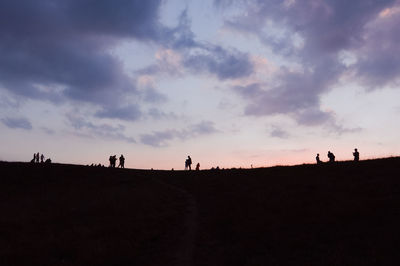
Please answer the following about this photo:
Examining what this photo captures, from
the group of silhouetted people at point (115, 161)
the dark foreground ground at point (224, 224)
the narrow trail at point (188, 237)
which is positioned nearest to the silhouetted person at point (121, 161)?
the group of silhouetted people at point (115, 161)

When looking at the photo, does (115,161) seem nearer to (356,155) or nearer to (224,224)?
(356,155)

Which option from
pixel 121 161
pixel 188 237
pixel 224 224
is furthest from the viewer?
pixel 121 161

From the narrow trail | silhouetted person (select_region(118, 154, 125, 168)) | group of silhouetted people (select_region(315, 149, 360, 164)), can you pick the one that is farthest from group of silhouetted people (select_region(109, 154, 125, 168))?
the narrow trail

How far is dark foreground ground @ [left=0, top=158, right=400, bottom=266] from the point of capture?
14.5 m

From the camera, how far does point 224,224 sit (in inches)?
806

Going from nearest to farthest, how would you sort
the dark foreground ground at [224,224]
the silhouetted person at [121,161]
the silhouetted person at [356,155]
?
the dark foreground ground at [224,224]
the silhouetted person at [356,155]
the silhouetted person at [121,161]

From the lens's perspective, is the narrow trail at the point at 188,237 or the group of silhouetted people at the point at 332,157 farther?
the group of silhouetted people at the point at 332,157

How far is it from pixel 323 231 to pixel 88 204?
20295 millimetres

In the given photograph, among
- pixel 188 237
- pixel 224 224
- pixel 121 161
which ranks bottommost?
pixel 188 237

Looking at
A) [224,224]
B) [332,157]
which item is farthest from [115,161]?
[224,224]

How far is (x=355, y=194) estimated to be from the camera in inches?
973

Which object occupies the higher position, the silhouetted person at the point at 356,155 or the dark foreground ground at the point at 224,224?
the silhouetted person at the point at 356,155

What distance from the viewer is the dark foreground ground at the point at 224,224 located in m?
14.5

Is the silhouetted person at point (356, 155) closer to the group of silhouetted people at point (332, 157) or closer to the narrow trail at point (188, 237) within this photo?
the group of silhouetted people at point (332, 157)
